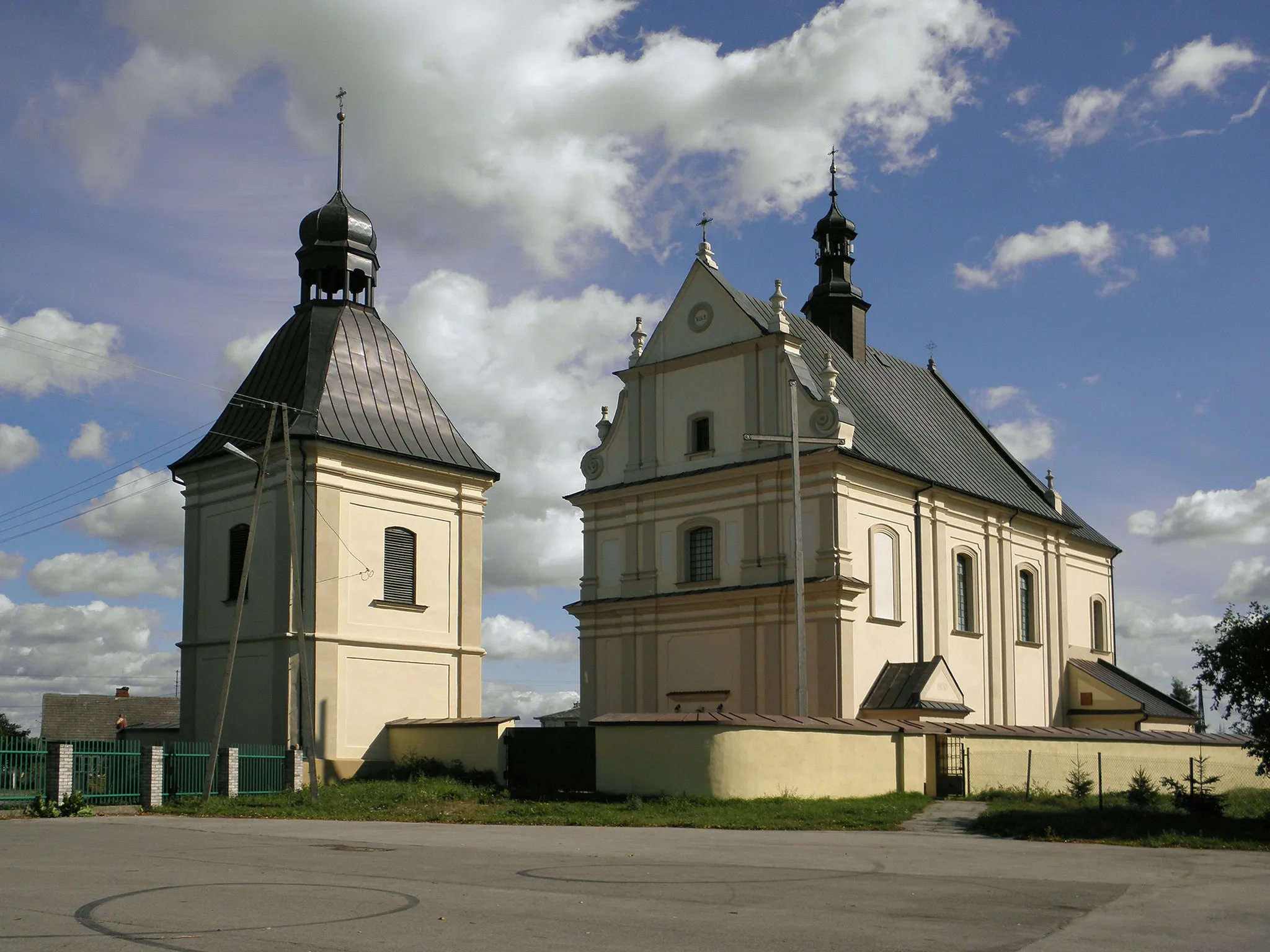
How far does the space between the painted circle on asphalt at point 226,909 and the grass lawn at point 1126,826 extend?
1230 centimetres

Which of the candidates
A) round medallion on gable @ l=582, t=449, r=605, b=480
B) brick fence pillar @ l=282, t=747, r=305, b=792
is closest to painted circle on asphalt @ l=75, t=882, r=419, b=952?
brick fence pillar @ l=282, t=747, r=305, b=792

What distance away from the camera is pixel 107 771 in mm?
26609

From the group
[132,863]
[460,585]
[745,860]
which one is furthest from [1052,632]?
[132,863]

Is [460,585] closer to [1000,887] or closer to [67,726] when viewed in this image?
[1000,887]

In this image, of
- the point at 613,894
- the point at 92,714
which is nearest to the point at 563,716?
the point at 92,714

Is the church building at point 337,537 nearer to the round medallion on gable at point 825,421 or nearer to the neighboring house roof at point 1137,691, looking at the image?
the round medallion on gable at point 825,421

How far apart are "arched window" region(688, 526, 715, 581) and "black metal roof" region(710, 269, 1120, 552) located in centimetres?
483

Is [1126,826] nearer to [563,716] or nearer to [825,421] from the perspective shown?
[825,421]

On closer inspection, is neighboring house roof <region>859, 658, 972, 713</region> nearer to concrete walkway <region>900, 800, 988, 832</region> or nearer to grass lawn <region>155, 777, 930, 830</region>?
grass lawn <region>155, 777, 930, 830</region>

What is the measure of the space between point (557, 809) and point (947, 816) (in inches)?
275

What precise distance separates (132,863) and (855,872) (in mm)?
7817

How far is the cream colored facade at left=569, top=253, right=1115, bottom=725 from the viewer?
34.2 m

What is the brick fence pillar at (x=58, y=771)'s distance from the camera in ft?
82.6

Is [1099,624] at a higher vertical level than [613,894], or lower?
higher
